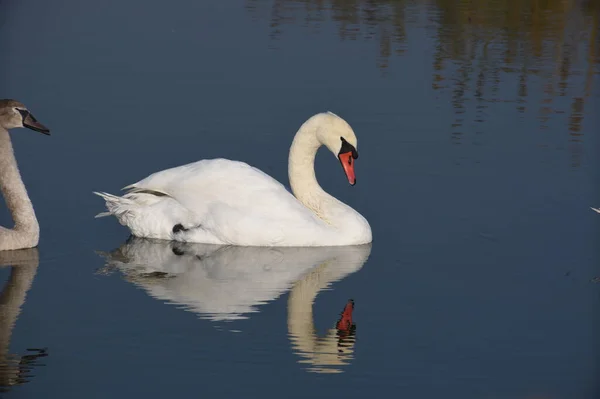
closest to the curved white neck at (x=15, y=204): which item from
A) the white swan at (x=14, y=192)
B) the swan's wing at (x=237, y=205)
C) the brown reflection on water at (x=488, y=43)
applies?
the white swan at (x=14, y=192)

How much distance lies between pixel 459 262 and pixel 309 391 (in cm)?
255

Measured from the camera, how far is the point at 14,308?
7.65 m

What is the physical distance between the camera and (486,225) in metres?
9.55

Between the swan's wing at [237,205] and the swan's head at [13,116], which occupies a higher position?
the swan's head at [13,116]

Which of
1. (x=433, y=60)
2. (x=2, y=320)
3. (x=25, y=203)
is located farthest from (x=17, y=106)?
(x=433, y=60)

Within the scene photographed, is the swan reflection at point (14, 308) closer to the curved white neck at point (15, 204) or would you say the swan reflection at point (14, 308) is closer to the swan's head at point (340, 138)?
the curved white neck at point (15, 204)

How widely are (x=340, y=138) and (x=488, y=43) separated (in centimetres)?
731

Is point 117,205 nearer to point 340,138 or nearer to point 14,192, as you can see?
point 14,192

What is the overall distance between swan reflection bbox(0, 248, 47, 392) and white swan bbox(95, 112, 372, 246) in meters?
0.89

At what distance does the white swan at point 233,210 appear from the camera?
927 centimetres

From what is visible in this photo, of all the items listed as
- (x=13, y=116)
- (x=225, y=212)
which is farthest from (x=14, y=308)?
(x=225, y=212)

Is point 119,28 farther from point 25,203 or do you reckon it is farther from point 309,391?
point 309,391

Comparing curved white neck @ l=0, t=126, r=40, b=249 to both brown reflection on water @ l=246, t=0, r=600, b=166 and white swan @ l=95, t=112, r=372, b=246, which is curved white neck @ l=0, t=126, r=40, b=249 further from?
brown reflection on water @ l=246, t=0, r=600, b=166

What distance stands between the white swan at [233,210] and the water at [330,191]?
176 millimetres
